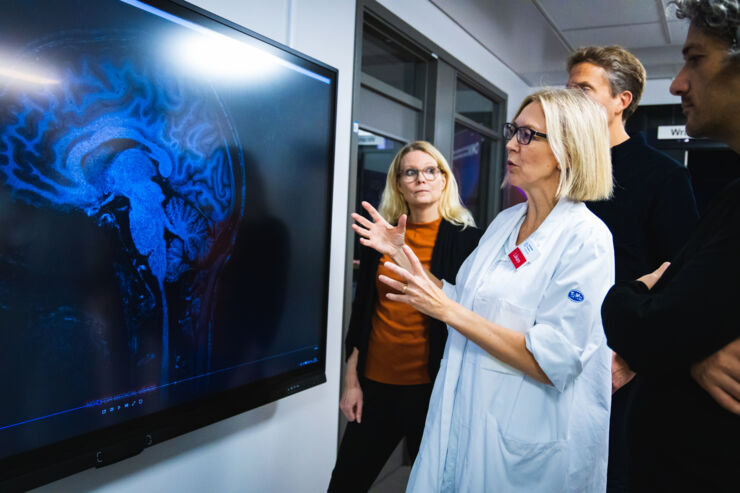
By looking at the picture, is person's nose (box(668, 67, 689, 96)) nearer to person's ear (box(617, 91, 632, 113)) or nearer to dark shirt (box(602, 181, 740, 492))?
dark shirt (box(602, 181, 740, 492))

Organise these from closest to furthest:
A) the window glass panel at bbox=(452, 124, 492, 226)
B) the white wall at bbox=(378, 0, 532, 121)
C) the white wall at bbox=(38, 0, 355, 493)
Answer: the white wall at bbox=(38, 0, 355, 493) → the white wall at bbox=(378, 0, 532, 121) → the window glass panel at bbox=(452, 124, 492, 226)

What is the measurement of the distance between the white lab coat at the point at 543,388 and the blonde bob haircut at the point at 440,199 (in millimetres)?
779

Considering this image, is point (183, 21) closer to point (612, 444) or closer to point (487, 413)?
point (487, 413)

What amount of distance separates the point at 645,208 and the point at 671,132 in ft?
16.3

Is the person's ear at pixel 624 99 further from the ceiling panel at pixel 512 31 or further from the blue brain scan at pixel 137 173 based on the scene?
the ceiling panel at pixel 512 31

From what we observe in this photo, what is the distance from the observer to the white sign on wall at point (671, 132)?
5.80 meters

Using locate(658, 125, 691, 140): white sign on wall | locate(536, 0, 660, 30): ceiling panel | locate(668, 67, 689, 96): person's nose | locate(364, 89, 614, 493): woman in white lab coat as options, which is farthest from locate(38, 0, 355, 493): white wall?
locate(658, 125, 691, 140): white sign on wall

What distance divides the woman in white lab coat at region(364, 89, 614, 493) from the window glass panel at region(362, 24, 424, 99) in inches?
89.2

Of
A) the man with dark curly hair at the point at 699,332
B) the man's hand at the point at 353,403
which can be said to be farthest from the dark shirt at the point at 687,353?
the man's hand at the point at 353,403

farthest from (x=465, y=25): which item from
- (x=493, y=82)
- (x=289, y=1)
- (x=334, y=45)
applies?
(x=289, y=1)

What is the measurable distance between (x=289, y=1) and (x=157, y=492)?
2.02 m

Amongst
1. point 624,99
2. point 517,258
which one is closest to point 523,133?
Answer: point 517,258

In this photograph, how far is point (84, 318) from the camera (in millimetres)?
1186

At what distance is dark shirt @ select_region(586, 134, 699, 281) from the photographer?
1674 millimetres
